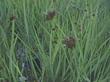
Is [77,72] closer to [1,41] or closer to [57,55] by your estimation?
[57,55]

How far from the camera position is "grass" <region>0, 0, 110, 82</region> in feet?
4.53

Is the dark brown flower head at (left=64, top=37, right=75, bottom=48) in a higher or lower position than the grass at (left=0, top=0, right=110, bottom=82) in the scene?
higher

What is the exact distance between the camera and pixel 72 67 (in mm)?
1412

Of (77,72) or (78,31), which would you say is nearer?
(77,72)

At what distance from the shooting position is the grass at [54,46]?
1.38 meters

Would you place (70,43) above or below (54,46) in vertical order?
above

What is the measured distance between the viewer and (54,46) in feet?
4.89

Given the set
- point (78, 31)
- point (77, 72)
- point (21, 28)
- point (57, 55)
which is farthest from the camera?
point (21, 28)

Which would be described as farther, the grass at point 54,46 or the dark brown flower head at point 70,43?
the grass at point 54,46

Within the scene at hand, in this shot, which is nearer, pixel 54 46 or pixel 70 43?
pixel 70 43

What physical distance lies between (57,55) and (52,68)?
103 mm

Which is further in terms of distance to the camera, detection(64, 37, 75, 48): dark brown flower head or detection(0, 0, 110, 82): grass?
detection(0, 0, 110, 82): grass

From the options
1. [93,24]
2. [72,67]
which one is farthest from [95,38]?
[72,67]

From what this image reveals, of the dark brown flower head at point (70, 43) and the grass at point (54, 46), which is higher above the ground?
the dark brown flower head at point (70, 43)
